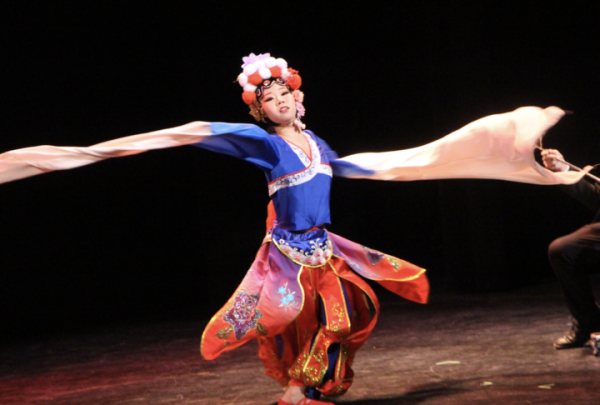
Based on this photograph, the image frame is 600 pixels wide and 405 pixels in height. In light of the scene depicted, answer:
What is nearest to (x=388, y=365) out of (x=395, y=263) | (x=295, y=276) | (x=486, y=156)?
(x=395, y=263)

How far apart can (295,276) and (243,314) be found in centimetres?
21

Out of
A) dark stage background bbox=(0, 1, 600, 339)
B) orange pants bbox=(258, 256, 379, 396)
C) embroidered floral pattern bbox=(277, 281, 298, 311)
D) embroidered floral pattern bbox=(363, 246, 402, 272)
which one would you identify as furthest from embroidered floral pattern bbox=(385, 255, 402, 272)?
dark stage background bbox=(0, 1, 600, 339)

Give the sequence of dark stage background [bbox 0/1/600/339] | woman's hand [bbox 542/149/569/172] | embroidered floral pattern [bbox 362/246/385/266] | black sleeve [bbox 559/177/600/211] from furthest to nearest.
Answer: dark stage background [bbox 0/1/600/339] → black sleeve [bbox 559/177/600/211] → woman's hand [bbox 542/149/569/172] → embroidered floral pattern [bbox 362/246/385/266]

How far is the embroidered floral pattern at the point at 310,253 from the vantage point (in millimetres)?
2219

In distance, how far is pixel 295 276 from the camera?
2.19m

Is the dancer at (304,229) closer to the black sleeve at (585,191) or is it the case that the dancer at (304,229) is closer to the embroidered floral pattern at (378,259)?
the embroidered floral pattern at (378,259)

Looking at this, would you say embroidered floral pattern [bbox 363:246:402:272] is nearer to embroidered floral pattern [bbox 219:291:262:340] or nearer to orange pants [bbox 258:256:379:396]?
orange pants [bbox 258:256:379:396]

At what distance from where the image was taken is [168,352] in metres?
3.48

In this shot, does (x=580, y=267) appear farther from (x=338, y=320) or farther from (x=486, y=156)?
(x=338, y=320)

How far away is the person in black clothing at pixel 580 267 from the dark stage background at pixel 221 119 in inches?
62.9

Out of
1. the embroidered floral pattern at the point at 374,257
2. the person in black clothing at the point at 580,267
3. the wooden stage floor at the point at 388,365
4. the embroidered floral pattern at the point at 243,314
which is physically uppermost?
the embroidered floral pattern at the point at 374,257

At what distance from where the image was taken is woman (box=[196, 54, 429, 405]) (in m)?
2.16

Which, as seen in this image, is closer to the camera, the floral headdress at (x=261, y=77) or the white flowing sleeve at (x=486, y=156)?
the white flowing sleeve at (x=486, y=156)

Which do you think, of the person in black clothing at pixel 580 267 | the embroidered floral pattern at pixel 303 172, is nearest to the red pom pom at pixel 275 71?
the embroidered floral pattern at pixel 303 172
